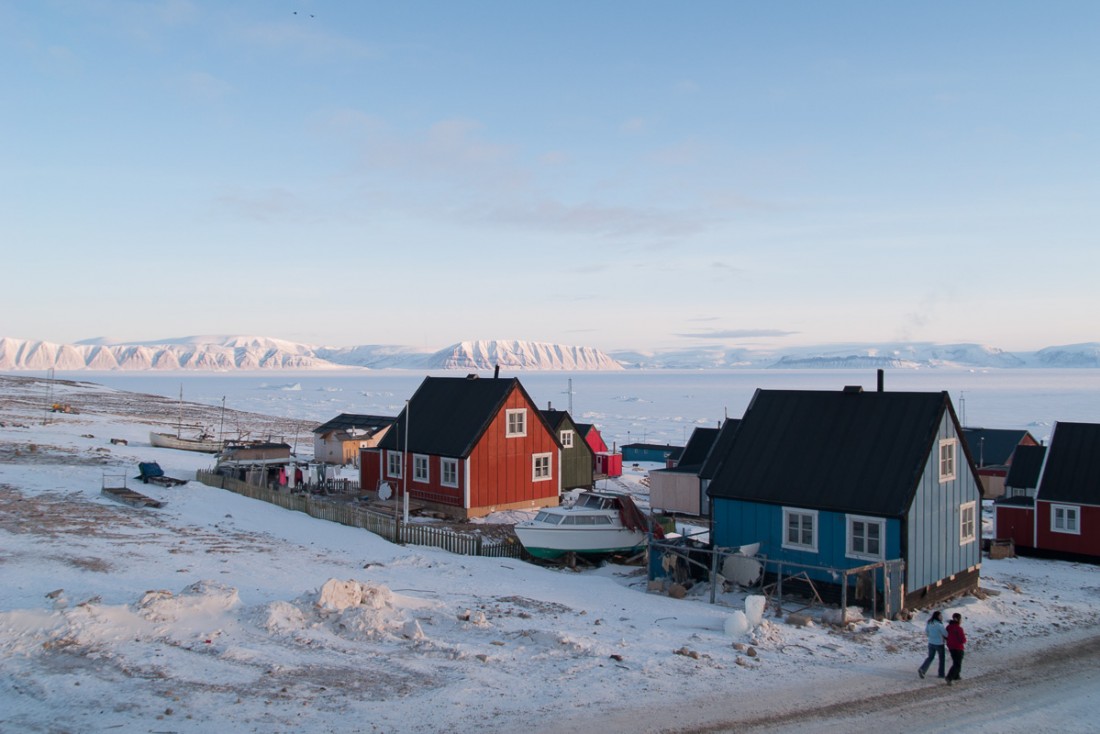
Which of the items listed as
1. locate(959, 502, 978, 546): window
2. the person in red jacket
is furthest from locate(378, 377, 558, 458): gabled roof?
the person in red jacket

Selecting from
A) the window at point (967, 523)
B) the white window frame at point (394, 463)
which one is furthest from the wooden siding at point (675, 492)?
the window at point (967, 523)

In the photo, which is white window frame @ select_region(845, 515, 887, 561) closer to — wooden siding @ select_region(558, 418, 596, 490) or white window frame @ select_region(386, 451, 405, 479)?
white window frame @ select_region(386, 451, 405, 479)

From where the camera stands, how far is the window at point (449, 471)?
37.4 metres

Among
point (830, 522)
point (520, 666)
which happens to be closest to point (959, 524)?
point (830, 522)

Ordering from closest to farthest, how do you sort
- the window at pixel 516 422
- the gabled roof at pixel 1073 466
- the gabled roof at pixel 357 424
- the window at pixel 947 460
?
the window at pixel 947 460
the gabled roof at pixel 1073 466
the window at pixel 516 422
the gabled roof at pixel 357 424

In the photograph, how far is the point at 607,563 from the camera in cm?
2934

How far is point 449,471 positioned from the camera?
37.8 metres

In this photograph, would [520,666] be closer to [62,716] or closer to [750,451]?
[62,716]

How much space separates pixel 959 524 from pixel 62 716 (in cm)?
2381

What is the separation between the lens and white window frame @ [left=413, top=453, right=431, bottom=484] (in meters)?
38.8

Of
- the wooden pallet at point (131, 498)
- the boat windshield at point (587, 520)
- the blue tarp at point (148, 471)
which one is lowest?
the wooden pallet at point (131, 498)

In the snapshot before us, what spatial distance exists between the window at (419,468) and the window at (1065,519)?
27.1m

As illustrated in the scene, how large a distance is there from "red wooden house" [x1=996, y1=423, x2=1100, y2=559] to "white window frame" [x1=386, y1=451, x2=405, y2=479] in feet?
89.1

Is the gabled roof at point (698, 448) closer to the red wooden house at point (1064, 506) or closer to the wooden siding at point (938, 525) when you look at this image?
the red wooden house at point (1064, 506)
